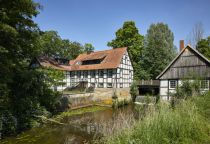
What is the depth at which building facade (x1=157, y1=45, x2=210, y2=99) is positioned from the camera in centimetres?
1805

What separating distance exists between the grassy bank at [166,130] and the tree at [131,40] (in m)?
29.1

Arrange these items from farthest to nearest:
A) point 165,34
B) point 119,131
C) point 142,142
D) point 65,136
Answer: point 165,34 → point 65,136 → point 119,131 → point 142,142

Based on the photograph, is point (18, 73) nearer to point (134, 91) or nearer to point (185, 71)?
point (185, 71)

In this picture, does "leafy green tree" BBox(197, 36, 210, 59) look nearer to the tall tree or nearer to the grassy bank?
the tall tree

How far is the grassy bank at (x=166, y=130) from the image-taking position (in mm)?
5637

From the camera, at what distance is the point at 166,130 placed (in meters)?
6.10

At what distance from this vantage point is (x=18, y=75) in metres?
12.2

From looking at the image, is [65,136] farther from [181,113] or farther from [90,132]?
[181,113]

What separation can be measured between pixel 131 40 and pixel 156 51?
5.69 meters

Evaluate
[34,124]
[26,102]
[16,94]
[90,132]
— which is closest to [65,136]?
[90,132]

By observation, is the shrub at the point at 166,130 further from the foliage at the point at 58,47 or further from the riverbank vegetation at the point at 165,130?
the foliage at the point at 58,47

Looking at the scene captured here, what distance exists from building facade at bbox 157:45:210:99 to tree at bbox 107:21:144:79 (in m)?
14.7

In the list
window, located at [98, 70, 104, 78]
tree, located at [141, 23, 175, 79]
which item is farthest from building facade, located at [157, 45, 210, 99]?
tree, located at [141, 23, 175, 79]

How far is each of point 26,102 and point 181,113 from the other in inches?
373
